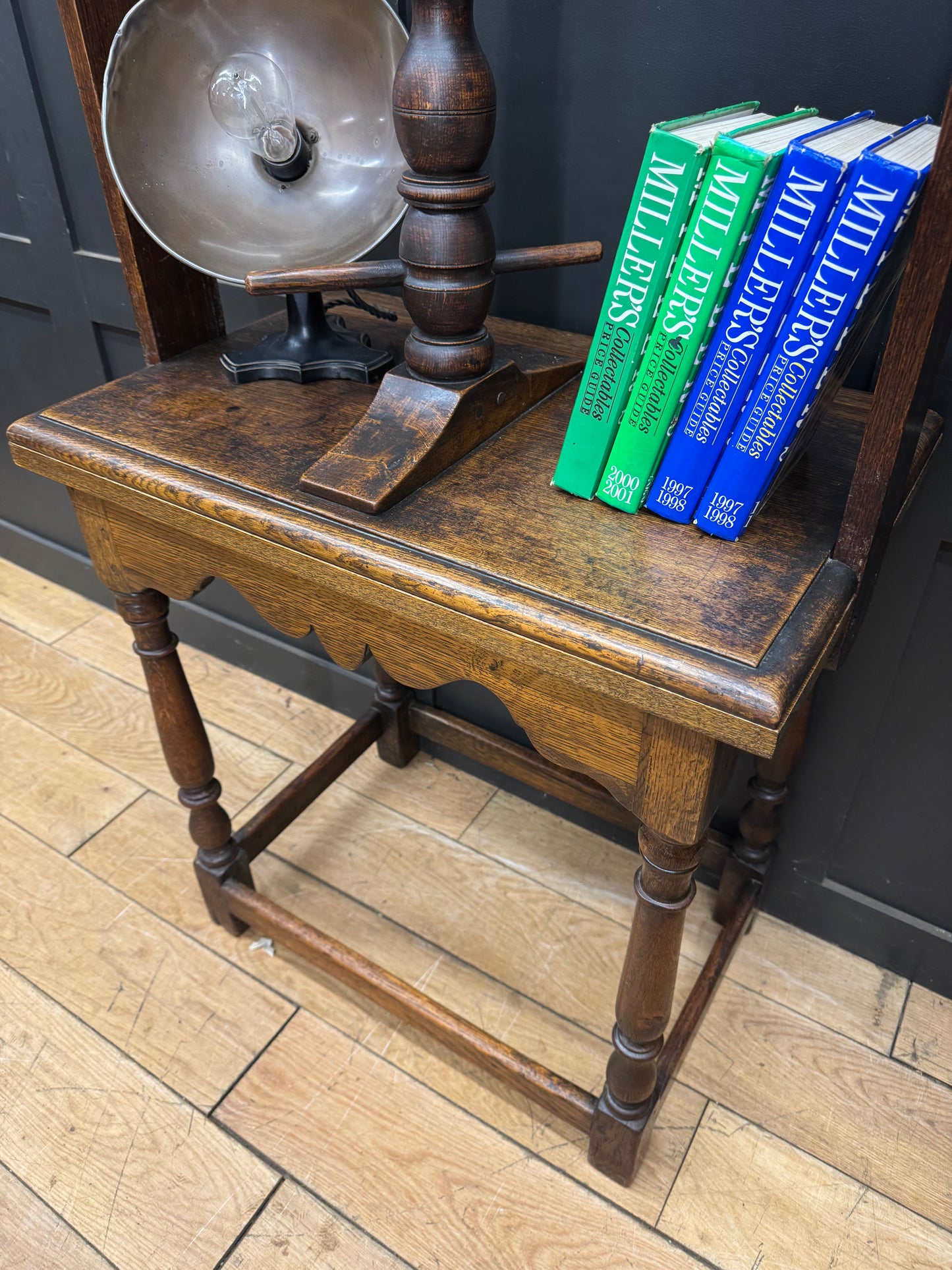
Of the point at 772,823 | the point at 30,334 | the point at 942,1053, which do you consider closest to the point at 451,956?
the point at 772,823

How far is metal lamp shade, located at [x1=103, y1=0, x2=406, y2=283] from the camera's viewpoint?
91cm

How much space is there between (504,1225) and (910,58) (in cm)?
135

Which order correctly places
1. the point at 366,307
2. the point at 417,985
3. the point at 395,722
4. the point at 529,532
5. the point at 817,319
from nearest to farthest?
the point at 817,319 → the point at 529,532 → the point at 366,307 → the point at 417,985 → the point at 395,722

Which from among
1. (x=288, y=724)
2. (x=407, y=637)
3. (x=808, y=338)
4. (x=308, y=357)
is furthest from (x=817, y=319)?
(x=288, y=724)

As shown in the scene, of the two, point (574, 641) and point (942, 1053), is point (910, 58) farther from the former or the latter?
point (942, 1053)

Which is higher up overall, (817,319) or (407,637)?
(817,319)

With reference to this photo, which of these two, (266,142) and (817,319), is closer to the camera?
(817,319)

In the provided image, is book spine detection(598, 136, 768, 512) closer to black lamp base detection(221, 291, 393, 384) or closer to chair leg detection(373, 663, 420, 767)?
black lamp base detection(221, 291, 393, 384)

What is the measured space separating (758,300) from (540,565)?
0.85ft

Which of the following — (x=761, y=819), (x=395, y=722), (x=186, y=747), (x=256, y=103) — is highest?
(x=256, y=103)

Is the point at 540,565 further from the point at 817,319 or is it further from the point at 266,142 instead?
the point at 266,142

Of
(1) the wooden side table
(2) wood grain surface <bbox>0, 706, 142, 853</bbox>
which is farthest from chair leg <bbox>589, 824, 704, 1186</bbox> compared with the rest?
(2) wood grain surface <bbox>0, 706, 142, 853</bbox>

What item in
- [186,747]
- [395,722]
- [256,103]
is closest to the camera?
[256,103]

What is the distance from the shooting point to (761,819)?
1.30 meters
